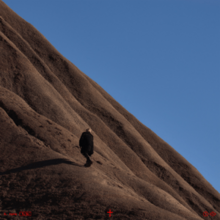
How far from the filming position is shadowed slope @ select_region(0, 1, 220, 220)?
8227mm

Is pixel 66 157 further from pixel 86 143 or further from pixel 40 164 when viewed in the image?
pixel 40 164

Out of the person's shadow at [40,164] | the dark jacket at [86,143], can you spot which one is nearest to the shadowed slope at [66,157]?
the person's shadow at [40,164]

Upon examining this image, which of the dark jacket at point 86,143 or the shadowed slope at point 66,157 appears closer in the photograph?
the shadowed slope at point 66,157

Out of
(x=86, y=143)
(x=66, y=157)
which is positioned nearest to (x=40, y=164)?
(x=66, y=157)

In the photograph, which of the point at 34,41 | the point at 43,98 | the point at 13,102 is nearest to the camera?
the point at 13,102

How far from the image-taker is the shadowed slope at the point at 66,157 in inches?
324

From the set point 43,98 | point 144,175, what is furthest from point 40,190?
point 144,175

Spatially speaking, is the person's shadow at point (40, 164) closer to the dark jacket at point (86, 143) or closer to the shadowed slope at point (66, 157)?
the shadowed slope at point (66, 157)

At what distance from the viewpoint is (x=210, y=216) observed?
75.6 feet

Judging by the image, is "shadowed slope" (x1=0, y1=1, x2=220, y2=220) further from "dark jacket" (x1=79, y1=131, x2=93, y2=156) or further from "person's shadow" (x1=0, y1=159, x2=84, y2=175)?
"dark jacket" (x1=79, y1=131, x2=93, y2=156)

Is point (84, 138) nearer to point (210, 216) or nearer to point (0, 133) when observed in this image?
point (0, 133)

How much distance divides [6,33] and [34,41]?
13.1 feet

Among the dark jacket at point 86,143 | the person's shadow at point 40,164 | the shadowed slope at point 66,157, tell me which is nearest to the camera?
the shadowed slope at point 66,157

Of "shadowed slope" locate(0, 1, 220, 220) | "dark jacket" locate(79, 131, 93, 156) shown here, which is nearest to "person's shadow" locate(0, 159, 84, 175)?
"shadowed slope" locate(0, 1, 220, 220)
